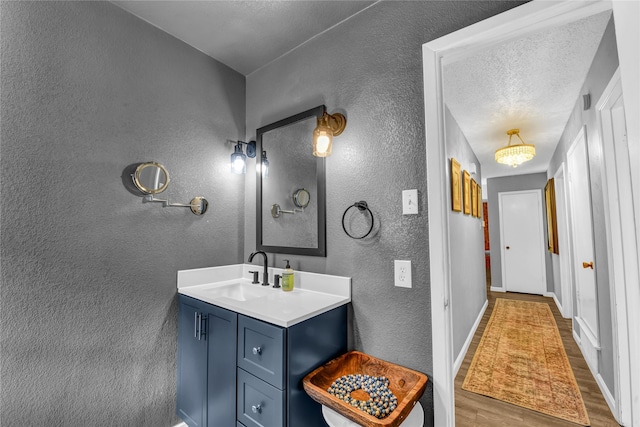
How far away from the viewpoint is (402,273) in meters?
1.41

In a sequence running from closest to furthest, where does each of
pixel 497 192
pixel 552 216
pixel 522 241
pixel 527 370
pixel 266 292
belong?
pixel 266 292
pixel 527 370
pixel 552 216
pixel 522 241
pixel 497 192

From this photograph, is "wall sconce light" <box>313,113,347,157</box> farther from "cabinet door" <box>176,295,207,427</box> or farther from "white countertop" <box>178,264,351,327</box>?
"cabinet door" <box>176,295,207,427</box>

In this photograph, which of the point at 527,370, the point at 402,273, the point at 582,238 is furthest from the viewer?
the point at 582,238

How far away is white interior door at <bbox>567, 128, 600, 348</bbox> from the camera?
235 cm

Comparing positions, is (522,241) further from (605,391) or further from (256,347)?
(256,347)

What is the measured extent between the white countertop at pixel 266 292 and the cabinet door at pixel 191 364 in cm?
11

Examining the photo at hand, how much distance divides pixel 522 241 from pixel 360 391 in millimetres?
5670

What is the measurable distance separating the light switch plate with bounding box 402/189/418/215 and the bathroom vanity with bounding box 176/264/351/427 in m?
0.52

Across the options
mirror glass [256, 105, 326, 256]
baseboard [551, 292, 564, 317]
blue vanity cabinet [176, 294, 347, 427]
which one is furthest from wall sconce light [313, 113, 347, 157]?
baseboard [551, 292, 564, 317]

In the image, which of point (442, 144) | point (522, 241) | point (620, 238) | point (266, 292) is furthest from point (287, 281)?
point (522, 241)

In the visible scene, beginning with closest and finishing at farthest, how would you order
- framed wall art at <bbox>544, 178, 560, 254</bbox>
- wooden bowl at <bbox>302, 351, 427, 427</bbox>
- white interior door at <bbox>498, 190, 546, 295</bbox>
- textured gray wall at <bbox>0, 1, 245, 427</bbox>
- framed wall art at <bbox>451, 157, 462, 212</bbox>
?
wooden bowl at <bbox>302, 351, 427, 427</bbox>, textured gray wall at <bbox>0, 1, 245, 427</bbox>, framed wall art at <bbox>451, 157, 462, 212</bbox>, framed wall art at <bbox>544, 178, 560, 254</bbox>, white interior door at <bbox>498, 190, 546, 295</bbox>

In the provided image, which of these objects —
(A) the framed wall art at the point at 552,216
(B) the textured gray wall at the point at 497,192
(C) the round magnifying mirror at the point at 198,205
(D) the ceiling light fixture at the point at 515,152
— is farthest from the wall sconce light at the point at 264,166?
(B) the textured gray wall at the point at 497,192

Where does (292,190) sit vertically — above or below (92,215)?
above

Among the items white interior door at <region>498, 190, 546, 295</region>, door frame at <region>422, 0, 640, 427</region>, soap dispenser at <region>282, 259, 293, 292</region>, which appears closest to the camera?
door frame at <region>422, 0, 640, 427</region>
